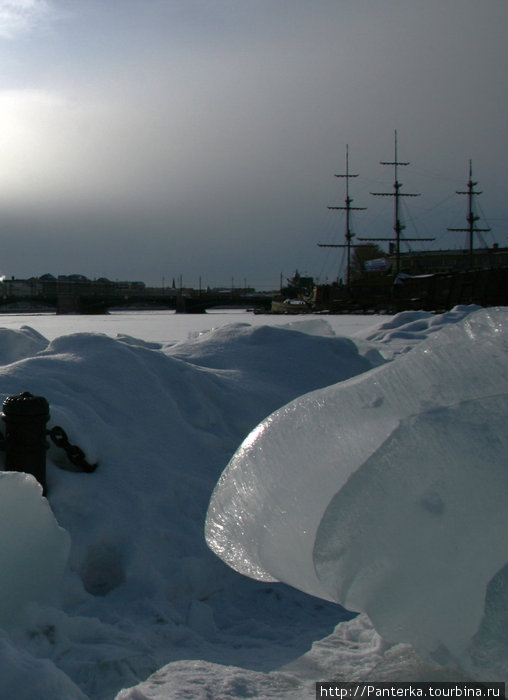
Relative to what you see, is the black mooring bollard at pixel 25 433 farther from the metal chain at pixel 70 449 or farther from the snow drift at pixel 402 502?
the snow drift at pixel 402 502

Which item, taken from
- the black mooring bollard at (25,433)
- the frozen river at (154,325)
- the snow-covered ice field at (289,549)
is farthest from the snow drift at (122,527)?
the frozen river at (154,325)

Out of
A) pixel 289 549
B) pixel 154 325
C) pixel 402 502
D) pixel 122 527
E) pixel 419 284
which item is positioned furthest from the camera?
pixel 419 284

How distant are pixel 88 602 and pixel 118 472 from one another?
968mm

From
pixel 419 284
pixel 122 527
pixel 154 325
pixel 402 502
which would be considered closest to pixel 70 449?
pixel 122 527

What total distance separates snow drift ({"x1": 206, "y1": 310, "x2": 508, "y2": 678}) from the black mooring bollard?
4.75ft

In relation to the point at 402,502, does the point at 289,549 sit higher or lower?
lower

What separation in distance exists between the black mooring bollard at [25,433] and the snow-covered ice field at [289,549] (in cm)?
24

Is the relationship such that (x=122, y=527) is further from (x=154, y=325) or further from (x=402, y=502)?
(x=154, y=325)

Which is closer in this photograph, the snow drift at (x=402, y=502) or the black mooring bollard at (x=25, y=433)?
the snow drift at (x=402, y=502)

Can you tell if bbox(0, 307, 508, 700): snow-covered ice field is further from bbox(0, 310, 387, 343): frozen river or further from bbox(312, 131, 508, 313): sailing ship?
bbox(312, 131, 508, 313): sailing ship

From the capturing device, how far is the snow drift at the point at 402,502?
5.45 ft

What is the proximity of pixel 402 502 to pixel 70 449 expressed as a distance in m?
2.25

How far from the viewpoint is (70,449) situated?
3.43m

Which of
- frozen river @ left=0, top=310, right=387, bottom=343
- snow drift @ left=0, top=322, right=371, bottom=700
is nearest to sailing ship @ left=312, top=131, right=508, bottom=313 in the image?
frozen river @ left=0, top=310, right=387, bottom=343
